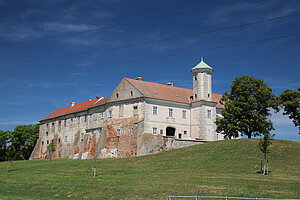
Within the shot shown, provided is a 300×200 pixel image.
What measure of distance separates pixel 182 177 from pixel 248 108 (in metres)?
25.1

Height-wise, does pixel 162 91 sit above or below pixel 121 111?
above

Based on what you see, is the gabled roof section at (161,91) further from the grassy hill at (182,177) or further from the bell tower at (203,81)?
the grassy hill at (182,177)

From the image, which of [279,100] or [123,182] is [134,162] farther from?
[279,100]

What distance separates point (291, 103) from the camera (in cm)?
5419

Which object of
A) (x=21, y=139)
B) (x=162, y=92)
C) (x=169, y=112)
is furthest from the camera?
(x=21, y=139)

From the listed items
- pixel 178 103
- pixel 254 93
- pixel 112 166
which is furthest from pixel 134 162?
pixel 254 93

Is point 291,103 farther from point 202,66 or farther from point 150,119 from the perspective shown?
point 150,119

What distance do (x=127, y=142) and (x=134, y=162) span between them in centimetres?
1120

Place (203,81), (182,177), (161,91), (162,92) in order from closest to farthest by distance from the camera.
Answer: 1. (182,177)
2. (203,81)
3. (162,92)
4. (161,91)

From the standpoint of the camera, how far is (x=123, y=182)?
98.2 feet

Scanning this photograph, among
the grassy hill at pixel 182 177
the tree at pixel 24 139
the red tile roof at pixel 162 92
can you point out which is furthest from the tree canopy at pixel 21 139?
the grassy hill at pixel 182 177

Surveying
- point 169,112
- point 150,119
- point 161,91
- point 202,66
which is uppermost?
point 202,66

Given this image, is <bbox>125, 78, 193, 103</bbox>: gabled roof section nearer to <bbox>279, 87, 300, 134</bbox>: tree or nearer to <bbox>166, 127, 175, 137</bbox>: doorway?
<bbox>166, 127, 175, 137</bbox>: doorway

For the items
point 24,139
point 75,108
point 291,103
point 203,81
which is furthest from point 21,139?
point 291,103
